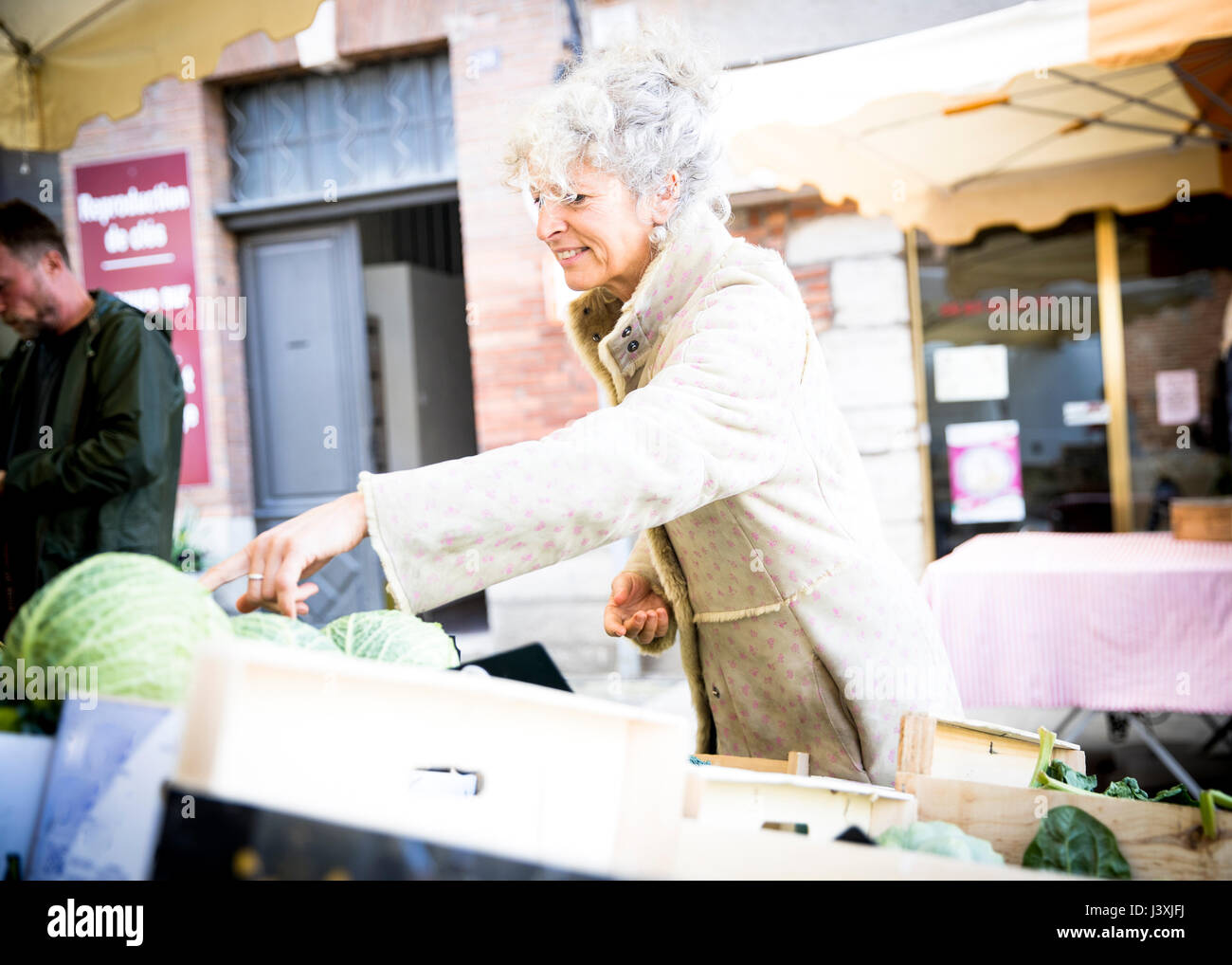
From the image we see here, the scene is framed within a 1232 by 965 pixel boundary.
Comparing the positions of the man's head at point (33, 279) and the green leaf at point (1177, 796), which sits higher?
the man's head at point (33, 279)

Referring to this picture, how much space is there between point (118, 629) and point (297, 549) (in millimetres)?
175

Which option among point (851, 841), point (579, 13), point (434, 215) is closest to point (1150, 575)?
point (851, 841)

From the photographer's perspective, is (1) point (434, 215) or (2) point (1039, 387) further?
(1) point (434, 215)

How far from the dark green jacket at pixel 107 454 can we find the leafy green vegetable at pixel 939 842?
2394 mm

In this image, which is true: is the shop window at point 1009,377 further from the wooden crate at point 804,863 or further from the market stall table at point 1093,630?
the wooden crate at point 804,863

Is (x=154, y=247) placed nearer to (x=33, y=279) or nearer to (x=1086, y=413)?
(x=33, y=279)

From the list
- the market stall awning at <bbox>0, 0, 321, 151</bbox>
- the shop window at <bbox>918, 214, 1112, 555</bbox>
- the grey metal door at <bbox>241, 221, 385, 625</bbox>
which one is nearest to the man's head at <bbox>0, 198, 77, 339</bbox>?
the market stall awning at <bbox>0, 0, 321, 151</bbox>

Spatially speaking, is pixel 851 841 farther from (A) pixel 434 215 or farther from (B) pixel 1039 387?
(A) pixel 434 215

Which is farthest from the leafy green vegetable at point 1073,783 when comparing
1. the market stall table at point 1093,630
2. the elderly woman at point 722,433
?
the market stall table at point 1093,630

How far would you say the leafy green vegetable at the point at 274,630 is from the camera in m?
1.08

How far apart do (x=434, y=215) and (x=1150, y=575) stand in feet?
26.4

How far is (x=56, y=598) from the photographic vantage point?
3.21 feet

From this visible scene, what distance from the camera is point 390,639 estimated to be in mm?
1206

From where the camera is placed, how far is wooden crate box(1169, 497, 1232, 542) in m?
4.06
